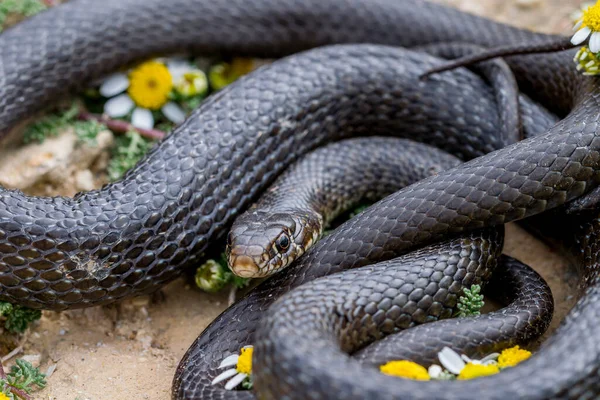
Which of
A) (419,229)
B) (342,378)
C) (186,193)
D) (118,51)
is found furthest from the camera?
(118,51)

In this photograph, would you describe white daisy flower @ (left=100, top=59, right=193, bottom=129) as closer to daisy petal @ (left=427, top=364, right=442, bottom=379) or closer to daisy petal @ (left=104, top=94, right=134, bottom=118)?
daisy petal @ (left=104, top=94, right=134, bottom=118)

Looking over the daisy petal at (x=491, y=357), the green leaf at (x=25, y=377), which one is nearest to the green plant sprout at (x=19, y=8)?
the green leaf at (x=25, y=377)

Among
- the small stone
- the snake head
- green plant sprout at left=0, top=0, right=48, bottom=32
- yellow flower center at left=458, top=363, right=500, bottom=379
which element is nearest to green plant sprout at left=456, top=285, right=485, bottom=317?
yellow flower center at left=458, top=363, right=500, bottom=379

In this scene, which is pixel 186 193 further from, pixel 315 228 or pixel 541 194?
pixel 541 194

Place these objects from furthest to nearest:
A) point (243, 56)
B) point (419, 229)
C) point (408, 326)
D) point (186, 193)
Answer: point (243, 56), point (186, 193), point (419, 229), point (408, 326)

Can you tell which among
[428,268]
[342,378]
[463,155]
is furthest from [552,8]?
[342,378]

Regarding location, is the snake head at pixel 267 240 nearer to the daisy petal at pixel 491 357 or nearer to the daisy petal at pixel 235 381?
the daisy petal at pixel 235 381
